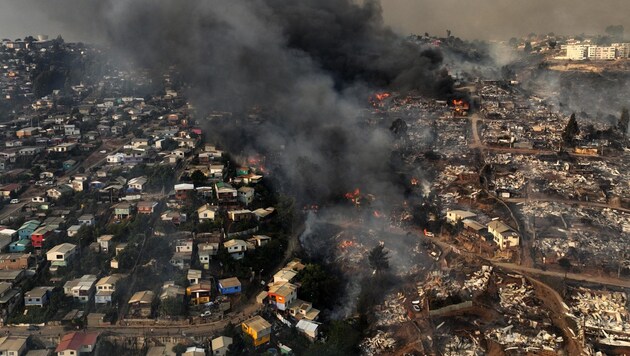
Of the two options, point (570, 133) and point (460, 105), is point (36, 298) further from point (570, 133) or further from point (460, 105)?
point (460, 105)

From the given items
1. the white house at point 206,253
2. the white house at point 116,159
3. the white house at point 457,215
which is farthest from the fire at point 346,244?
the white house at point 116,159

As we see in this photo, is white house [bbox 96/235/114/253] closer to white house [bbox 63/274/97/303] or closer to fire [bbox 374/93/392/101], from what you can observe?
white house [bbox 63/274/97/303]

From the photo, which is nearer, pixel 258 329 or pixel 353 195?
pixel 258 329

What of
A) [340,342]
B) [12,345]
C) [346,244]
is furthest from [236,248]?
[12,345]

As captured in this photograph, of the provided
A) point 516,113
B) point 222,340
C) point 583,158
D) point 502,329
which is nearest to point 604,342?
point 502,329

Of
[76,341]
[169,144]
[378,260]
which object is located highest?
[169,144]

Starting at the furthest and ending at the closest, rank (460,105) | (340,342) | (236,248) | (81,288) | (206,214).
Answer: (460,105), (206,214), (236,248), (81,288), (340,342)

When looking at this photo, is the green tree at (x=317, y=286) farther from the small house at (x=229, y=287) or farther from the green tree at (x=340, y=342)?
the small house at (x=229, y=287)

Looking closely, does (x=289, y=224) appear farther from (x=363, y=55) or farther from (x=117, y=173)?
(x=363, y=55)
